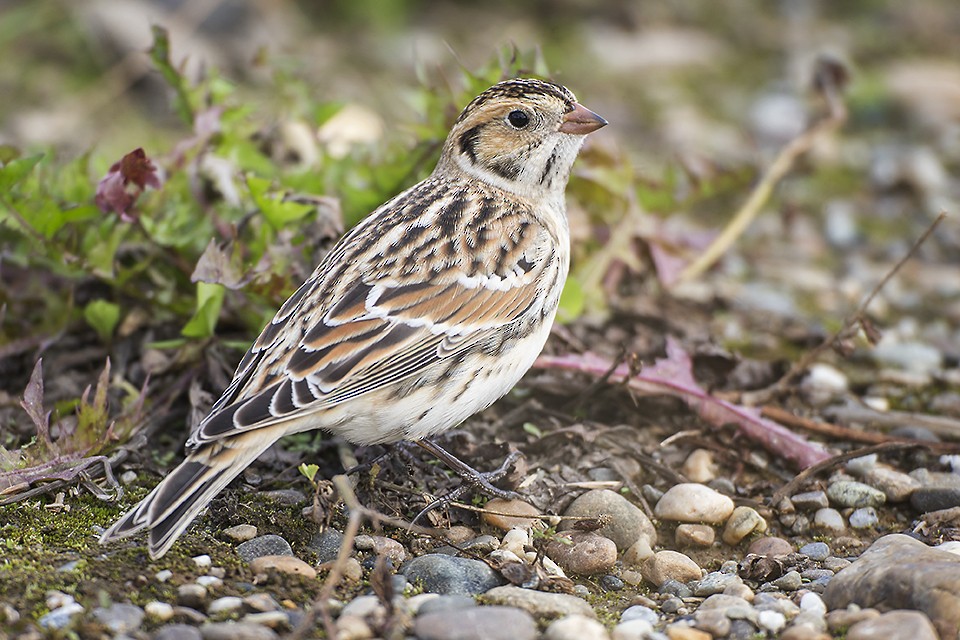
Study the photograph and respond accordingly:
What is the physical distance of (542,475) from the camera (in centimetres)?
455

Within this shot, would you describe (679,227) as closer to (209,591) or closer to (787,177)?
(787,177)

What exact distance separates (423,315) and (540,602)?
3.65ft

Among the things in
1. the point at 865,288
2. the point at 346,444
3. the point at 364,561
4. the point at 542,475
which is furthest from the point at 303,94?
the point at 865,288

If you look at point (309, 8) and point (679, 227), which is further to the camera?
point (309, 8)

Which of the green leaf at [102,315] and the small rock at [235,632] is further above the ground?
the green leaf at [102,315]

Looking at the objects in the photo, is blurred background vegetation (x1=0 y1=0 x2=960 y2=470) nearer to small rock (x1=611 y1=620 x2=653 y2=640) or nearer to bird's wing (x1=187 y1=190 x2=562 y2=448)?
bird's wing (x1=187 y1=190 x2=562 y2=448)

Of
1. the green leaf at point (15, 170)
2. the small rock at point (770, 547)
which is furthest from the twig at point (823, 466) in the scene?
the green leaf at point (15, 170)

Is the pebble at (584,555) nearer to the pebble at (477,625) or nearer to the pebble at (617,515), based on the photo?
the pebble at (617,515)

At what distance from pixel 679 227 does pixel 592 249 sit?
4.35 ft

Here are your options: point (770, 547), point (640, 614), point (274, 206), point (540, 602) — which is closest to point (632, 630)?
point (640, 614)

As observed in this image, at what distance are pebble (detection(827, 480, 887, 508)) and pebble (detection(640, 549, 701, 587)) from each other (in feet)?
2.61

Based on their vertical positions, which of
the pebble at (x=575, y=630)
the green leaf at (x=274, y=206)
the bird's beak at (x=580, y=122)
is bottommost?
the pebble at (x=575, y=630)

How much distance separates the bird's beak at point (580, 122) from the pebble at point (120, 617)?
8.06ft

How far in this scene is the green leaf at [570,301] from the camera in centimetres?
509
